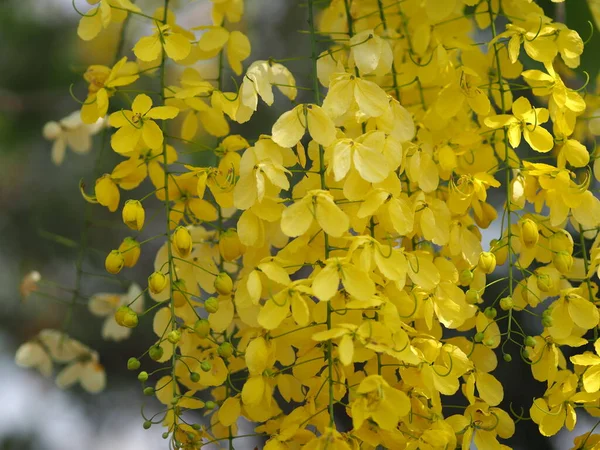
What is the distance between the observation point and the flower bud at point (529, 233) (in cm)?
78

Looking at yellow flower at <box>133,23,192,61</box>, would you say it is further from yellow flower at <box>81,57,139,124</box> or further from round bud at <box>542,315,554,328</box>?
round bud at <box>542,315,554,328</box>

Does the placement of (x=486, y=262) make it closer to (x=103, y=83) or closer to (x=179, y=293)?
(x=179, y=293)

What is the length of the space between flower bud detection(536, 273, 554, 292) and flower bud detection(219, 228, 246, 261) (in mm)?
283

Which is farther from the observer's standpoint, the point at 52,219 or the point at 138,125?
the point at 52,219

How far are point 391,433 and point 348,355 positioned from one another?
0.12 metres

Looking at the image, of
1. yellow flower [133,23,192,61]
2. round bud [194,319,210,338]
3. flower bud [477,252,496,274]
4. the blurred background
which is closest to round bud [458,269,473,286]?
flower bud [477,252,496,274]

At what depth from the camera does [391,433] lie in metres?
0.72

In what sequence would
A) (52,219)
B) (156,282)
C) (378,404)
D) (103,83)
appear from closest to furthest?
(378,404) → (156,282) → (103,83) → (52,219)

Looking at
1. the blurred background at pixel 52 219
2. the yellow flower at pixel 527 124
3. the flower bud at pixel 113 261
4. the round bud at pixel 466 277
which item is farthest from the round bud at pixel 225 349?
the blurred background at pixel 52 219

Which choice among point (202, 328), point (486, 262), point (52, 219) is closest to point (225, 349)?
point (202, 328)

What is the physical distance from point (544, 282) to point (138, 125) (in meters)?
0.41

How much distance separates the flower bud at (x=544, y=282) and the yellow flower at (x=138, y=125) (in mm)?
374

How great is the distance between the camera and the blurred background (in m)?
1.78

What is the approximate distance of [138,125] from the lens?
2.64 ft
